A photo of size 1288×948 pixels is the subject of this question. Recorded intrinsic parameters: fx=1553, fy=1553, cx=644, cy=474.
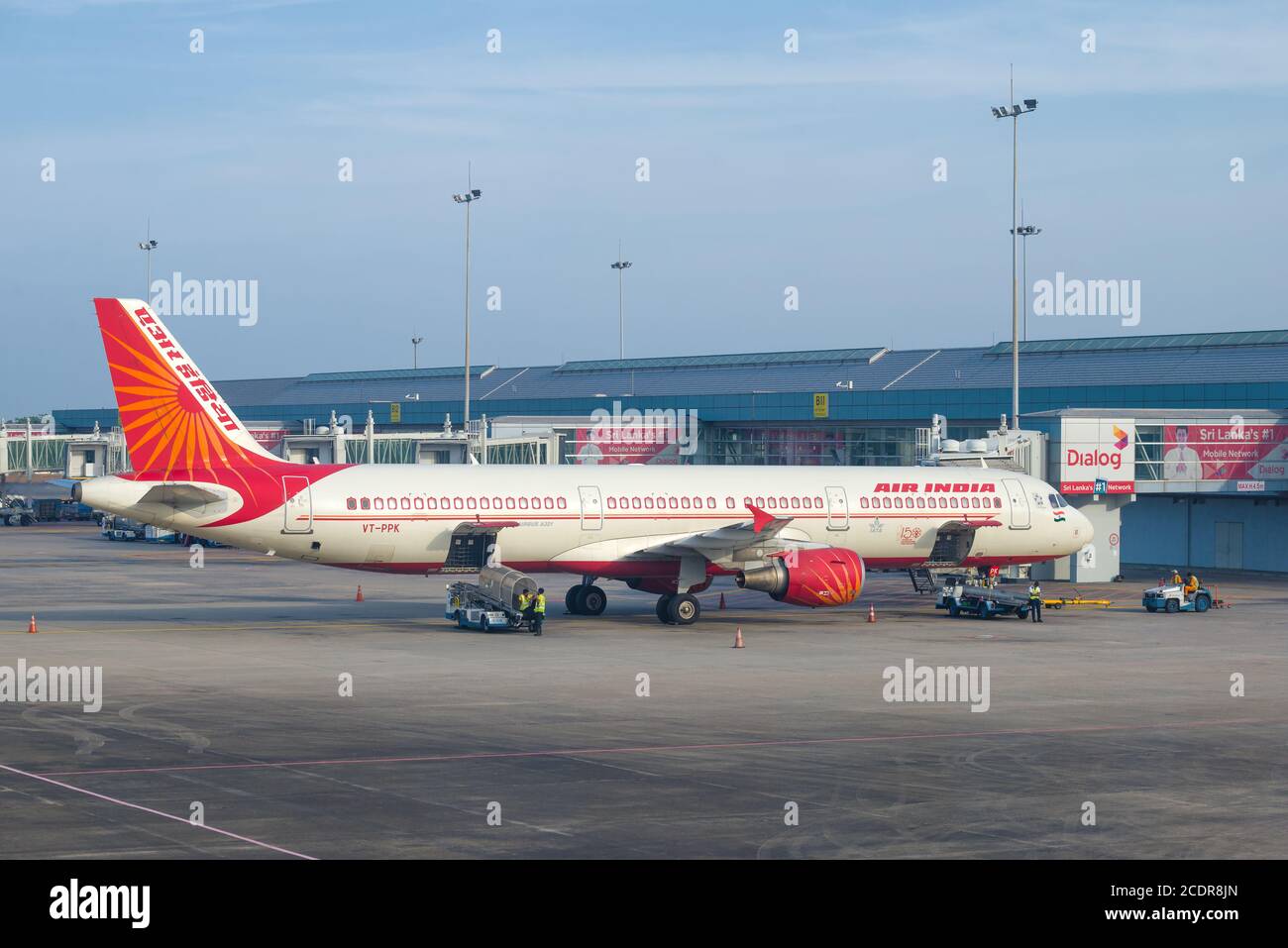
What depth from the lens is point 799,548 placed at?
45.3m

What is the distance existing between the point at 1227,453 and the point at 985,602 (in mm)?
21929

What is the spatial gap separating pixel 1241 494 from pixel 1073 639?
28.0 metres

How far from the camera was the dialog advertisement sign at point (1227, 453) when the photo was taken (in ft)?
213

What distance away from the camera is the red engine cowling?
44.5 metres

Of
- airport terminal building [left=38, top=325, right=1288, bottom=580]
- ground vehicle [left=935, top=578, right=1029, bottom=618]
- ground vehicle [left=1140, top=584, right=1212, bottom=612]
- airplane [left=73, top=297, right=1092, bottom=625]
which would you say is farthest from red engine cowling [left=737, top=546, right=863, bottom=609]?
airport terminal building [left=38, top=325, right=1288, bottom=580]

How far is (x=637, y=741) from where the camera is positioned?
2548cm

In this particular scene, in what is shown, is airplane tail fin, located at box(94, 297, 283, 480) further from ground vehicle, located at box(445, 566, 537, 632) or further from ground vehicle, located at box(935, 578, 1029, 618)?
ground vehicle, located at box(935, 578, 1029, 618)

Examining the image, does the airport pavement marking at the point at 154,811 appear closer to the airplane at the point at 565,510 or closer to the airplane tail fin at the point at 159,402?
the airplane at the point at 565,510

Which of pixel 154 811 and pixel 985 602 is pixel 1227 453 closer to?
pixel 985 602

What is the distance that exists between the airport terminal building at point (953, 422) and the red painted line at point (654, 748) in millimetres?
34258

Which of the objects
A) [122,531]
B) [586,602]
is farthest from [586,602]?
[122,531]
